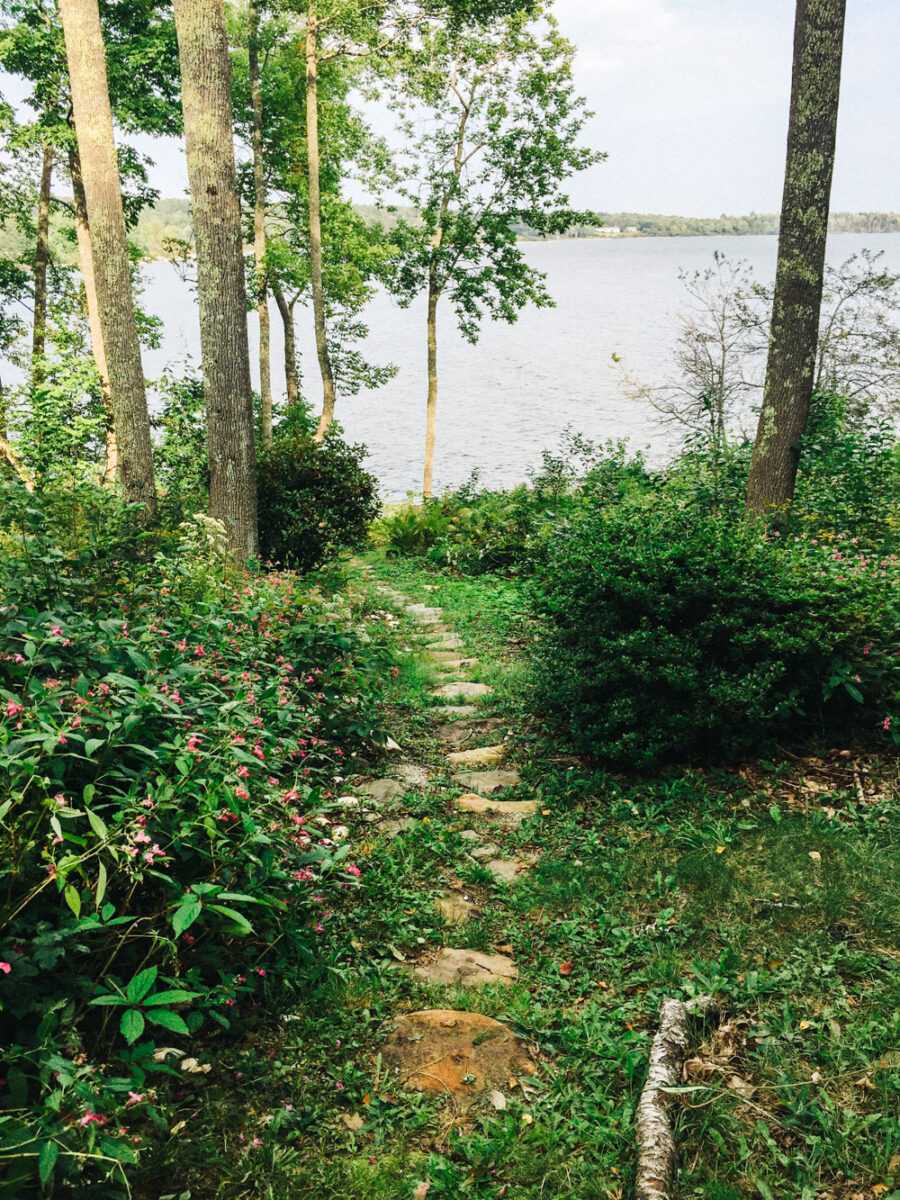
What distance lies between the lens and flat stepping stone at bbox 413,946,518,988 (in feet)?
9.12

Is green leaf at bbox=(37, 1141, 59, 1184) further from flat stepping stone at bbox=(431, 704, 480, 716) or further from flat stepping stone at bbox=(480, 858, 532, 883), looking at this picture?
flat stepping stone at bbox=(431, 704, 480, 716)

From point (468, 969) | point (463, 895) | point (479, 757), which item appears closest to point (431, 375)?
point (479, 757)

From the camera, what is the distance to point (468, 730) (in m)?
5.19

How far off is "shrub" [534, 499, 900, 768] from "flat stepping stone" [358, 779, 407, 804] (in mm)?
1086

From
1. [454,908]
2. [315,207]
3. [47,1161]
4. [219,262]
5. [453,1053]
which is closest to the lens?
[47,1161]

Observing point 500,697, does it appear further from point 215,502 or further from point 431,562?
point 431,562

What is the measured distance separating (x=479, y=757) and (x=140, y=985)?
306 centimetres

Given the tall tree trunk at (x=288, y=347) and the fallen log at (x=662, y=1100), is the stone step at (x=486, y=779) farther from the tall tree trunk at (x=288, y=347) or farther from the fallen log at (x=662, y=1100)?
the tall tree trunk at (x=288, y=347)

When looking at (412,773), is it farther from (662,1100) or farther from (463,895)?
(662,1100)

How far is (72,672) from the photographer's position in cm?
260

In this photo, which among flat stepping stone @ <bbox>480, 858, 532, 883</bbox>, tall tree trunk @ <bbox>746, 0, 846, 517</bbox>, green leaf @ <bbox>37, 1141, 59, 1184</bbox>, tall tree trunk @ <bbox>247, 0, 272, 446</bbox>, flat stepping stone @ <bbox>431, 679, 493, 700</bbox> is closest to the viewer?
green leaf @ <bbox>37, 1141, 59, 1184</bbox>

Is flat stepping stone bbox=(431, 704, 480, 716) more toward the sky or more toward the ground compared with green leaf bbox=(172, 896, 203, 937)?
more toward the ground

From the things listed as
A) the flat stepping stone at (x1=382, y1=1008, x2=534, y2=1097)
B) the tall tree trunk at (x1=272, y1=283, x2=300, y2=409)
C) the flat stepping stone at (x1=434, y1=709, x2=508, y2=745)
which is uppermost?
the tall tree trunk at (x1=272, y1=283, x2=300, y2=409)

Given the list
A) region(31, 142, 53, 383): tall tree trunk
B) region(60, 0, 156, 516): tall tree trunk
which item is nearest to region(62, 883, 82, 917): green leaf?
region(60, 0, 156, 516): tall tree trunk
